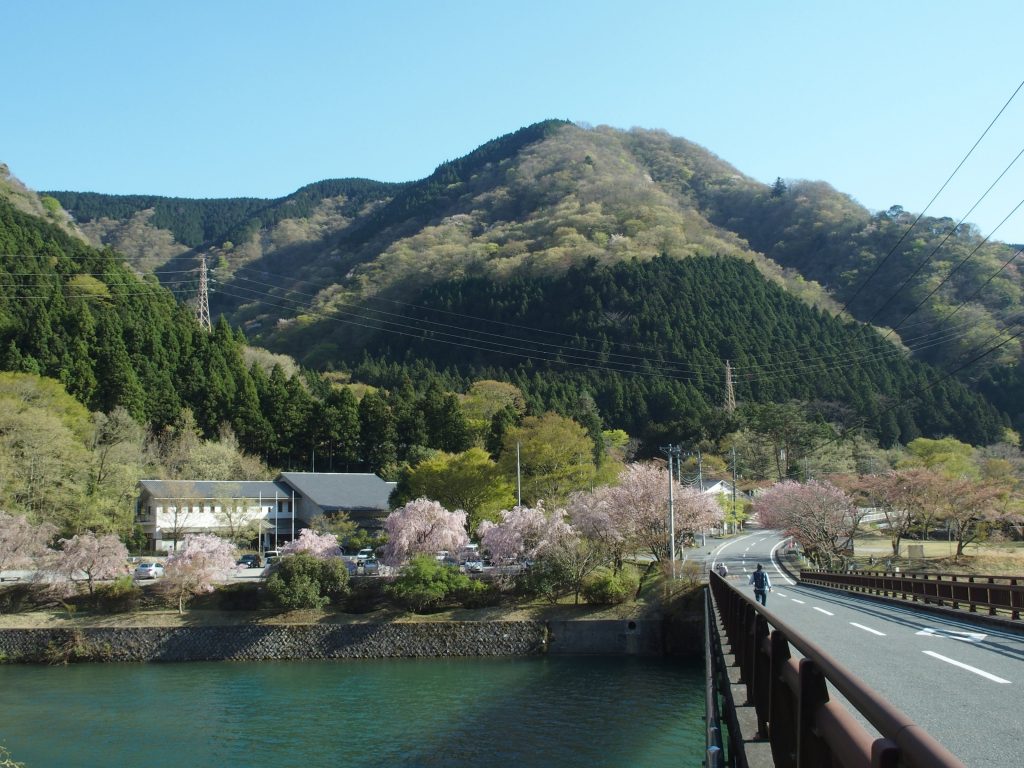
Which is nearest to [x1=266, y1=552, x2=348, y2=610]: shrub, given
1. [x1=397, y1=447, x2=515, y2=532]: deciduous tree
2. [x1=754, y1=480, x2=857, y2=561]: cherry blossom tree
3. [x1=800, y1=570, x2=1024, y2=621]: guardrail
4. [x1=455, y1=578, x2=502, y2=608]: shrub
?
[x1=455, y1=578, x2=502, y2=608]: shrub

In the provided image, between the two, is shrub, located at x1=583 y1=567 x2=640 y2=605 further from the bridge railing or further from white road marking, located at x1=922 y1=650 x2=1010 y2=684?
the bridge railing

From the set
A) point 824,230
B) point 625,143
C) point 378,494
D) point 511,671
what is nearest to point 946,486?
point 511,671

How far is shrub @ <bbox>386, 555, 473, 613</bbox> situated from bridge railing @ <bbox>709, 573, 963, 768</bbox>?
101 ft

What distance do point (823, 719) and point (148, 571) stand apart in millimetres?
41942

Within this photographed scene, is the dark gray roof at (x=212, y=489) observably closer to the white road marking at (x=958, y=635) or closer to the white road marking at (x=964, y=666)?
the white road marking at (x=958, y=635)

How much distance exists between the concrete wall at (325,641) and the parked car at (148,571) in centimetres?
504

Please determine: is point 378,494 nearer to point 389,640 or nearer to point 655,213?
point 389,640

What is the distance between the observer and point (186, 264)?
139125mm

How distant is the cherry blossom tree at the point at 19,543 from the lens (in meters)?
38.1

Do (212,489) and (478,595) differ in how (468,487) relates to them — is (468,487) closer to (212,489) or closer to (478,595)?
(478,595)

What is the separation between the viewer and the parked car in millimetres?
39281

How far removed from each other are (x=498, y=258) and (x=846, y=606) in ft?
330

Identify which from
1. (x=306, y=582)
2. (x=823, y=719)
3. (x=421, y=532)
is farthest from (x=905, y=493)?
(x=823, y=719)

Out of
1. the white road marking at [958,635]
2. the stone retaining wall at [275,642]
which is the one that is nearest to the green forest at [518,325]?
the stone retaining wall at [275,642]
